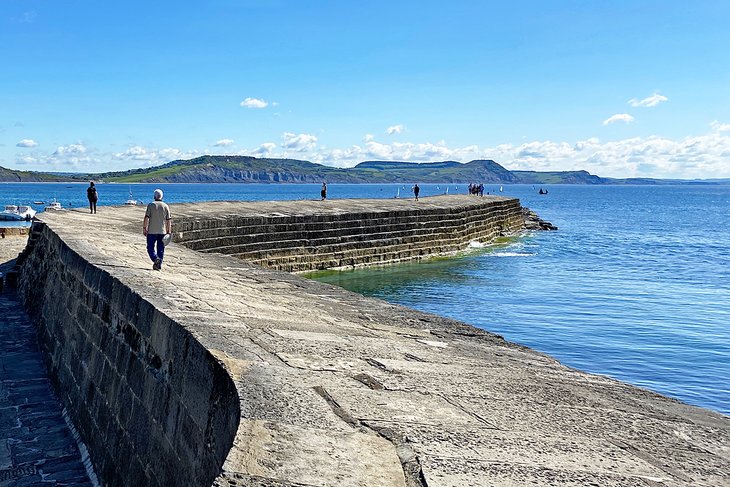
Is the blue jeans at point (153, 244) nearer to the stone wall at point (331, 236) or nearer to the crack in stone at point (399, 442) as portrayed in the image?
the crack in stone at point (399, 442)

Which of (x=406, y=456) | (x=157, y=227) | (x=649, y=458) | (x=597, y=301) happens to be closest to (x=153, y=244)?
(x=157, y=227)

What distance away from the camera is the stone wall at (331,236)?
20.2m

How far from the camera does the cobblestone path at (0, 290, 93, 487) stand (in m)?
6.28

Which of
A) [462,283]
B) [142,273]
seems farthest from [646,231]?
[142,273]

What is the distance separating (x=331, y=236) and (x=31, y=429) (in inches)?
699

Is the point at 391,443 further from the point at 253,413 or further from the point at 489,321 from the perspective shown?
the point at 489,321

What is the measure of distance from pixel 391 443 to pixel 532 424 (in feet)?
3.08

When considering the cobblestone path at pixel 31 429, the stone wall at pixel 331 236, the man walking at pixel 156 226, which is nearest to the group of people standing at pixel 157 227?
the man walking at pixel 156 226

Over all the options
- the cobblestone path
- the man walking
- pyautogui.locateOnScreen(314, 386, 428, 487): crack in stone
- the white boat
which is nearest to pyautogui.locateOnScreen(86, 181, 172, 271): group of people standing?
the man walking

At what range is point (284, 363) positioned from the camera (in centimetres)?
459

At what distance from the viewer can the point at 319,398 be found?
3.88 m

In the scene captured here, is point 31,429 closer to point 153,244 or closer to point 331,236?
point 153,244

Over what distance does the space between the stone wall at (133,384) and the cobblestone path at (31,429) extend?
187 millimetres

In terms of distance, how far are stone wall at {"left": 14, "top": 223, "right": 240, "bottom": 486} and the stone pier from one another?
0.07 feet
